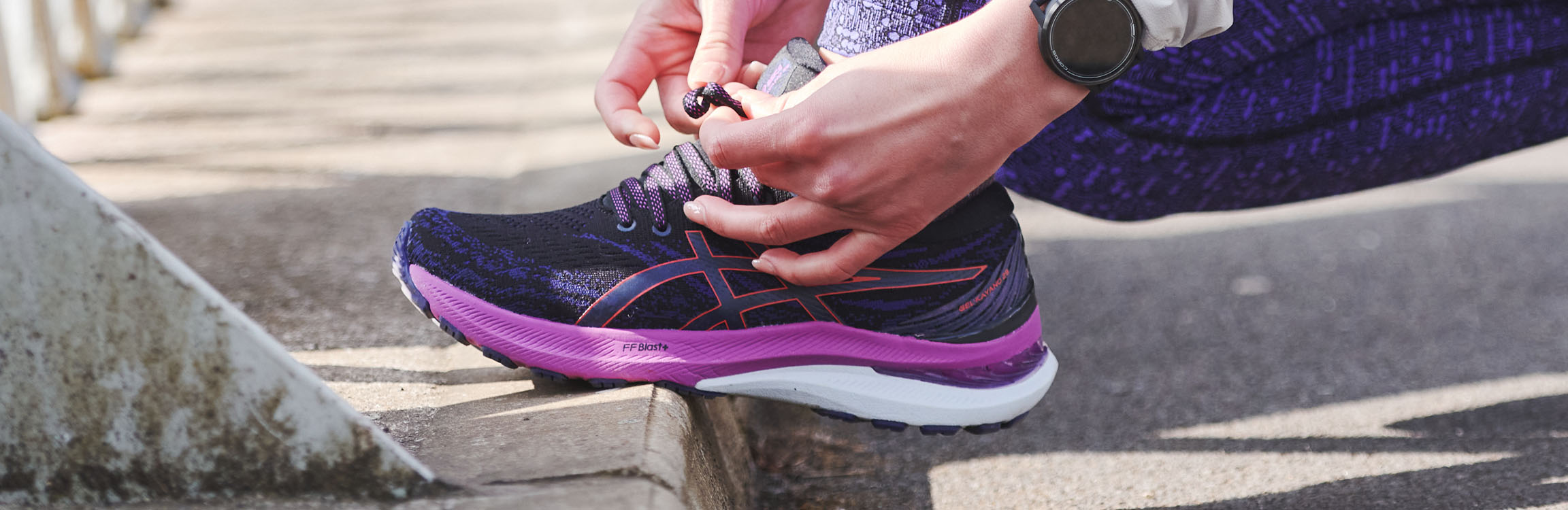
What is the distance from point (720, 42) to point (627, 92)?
4.9 inches

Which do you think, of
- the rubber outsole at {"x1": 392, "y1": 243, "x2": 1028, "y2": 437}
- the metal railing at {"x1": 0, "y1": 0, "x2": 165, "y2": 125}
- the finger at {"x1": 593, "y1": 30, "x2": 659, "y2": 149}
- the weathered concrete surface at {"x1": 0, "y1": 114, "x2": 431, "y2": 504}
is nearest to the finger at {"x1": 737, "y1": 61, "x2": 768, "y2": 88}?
the finger at {"x1": 593, "y1": 30, "x2": 659, "y2": 149}

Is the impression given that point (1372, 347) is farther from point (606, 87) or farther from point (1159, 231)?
point (606, 87)

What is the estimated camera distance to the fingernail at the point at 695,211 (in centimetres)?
93

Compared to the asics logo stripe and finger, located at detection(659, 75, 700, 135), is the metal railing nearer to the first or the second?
finger, located at detection(659, 75, 700, 135)

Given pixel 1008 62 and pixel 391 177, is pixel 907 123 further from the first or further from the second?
pixel 391 177

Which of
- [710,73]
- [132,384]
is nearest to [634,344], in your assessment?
[710,73]

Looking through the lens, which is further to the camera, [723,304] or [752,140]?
[723,304]

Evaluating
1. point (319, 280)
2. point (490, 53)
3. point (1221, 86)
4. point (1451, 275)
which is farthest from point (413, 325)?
point (490, 53)

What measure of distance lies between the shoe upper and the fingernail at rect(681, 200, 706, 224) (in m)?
0.02

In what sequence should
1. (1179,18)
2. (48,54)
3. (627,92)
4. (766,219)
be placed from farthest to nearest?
(48,54) < (627,92) < (766,219) < (1179,18)

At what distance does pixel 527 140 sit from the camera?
7.17ft

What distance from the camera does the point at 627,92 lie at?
→ 109 centimetres

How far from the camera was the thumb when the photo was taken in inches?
40.1

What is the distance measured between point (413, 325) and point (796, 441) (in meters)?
0.50
